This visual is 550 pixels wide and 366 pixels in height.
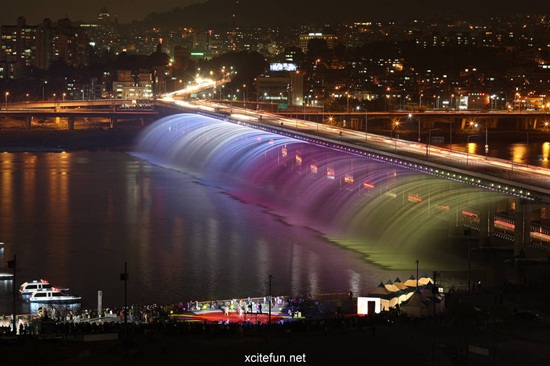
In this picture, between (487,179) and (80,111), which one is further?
(80,111)

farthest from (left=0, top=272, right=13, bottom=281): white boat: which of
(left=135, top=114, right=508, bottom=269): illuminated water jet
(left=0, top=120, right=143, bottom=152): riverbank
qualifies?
(left=0, top=120, right=143, bottom=152): riverbank

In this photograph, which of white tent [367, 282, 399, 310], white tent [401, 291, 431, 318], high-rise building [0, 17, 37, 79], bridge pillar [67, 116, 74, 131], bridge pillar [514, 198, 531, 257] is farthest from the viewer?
high-rise building [0, 17, 37, 79]

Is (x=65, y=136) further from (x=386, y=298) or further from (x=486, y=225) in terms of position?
(x=386, y=298)

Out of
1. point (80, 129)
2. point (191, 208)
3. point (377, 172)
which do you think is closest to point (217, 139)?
point (80, 129)

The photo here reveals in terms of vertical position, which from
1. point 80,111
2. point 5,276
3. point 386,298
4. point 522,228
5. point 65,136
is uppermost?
point 80,111

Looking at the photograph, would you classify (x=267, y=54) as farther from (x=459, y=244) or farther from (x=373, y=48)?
(x=459, y=244)

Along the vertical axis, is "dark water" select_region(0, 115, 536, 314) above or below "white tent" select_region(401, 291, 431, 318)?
below

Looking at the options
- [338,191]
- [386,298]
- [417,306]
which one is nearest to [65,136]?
[338,191]

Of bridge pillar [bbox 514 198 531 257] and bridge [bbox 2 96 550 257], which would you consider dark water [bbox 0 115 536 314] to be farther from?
bridge [bbox 2 96 550 257]
